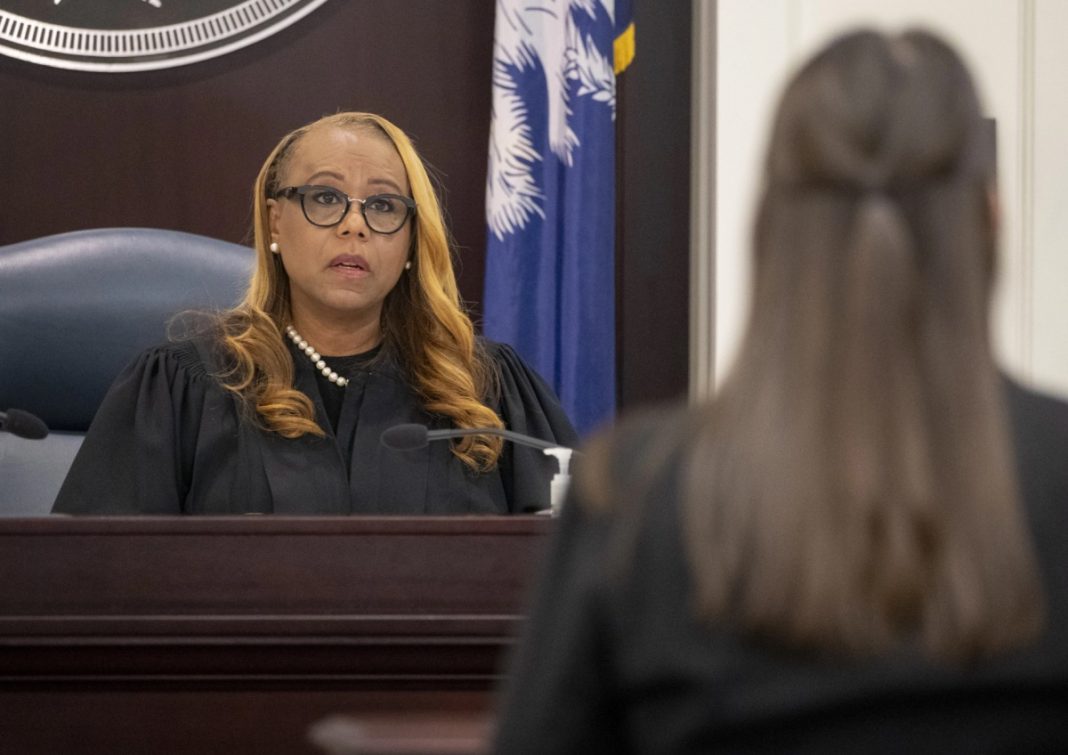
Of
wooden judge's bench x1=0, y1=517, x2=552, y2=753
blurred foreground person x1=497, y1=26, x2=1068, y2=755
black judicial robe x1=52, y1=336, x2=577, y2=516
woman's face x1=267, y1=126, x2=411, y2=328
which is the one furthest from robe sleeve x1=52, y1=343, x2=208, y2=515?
blurred foreground person x1=497, y1=26, x2=1068, y2=755

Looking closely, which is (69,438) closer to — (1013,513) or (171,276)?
(171,276)

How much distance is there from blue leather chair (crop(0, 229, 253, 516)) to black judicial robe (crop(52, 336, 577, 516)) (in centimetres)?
37

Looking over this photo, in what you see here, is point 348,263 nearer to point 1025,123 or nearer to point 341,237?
point 341,237

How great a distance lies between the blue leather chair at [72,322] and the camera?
3.24m

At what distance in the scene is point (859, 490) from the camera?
95cm

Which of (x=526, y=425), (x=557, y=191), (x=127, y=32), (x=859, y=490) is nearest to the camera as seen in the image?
(x=859, y=490)

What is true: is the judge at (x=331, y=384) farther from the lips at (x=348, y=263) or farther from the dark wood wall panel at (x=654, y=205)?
the dark wood wall panel at (x=654, y=205)

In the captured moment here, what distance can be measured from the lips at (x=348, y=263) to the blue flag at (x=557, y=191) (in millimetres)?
791

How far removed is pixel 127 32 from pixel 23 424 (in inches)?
69.0

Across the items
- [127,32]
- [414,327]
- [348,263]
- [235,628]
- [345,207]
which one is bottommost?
[235,628]

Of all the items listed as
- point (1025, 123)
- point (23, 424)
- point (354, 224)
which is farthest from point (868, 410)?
point (1025, 123)

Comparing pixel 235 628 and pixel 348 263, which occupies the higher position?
pixel 348 263

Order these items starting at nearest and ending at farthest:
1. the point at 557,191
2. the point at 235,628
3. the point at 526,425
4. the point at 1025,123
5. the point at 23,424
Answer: the point at 235,628
the point at 23,424
the point at 526,425
the point at 1025,123
the point at 557,191

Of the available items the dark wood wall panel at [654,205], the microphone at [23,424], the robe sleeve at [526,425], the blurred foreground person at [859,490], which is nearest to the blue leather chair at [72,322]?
the robe sleeve at [526,425]
